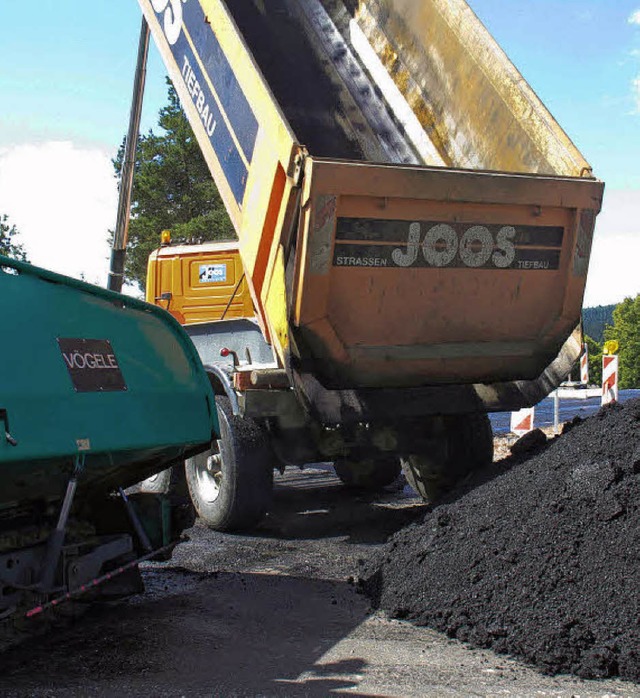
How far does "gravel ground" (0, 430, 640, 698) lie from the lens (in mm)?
3732

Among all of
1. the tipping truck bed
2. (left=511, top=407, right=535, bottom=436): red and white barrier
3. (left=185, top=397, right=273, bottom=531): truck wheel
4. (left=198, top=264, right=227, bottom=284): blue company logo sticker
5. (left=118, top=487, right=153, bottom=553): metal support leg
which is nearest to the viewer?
(left=118, top=487, right=153, bottom=553): metal support leg

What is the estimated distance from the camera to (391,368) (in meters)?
5.99

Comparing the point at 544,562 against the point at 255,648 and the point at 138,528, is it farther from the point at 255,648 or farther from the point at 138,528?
the point at 138,528

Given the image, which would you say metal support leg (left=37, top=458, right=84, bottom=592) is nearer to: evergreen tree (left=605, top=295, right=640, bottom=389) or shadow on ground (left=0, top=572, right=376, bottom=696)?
shadow on ground (left=0, top=572, right=376, bottom=696)

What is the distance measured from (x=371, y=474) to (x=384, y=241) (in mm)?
3850

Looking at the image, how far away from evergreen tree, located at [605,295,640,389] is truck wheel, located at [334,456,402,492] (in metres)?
58.4

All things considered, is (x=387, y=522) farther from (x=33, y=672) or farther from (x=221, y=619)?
(x=33, y=672)

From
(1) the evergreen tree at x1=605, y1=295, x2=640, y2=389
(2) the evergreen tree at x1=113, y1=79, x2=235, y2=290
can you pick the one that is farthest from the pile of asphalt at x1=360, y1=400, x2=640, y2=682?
(1) the evergreen tree at x1=605, y1=295, x2=640, y2=389

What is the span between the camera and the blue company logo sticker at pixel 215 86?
6141mm

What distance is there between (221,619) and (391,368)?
2.07 meters

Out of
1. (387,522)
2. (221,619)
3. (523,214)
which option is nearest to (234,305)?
(387,522)

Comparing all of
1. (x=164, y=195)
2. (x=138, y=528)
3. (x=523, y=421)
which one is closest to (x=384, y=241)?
(x=138, y=528)

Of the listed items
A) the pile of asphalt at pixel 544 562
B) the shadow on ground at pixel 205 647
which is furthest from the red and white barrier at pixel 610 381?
the shadow on ground at pixel 205 647

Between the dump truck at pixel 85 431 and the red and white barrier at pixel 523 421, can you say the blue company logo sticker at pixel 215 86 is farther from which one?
the red and white barrier at pixel 523 421
